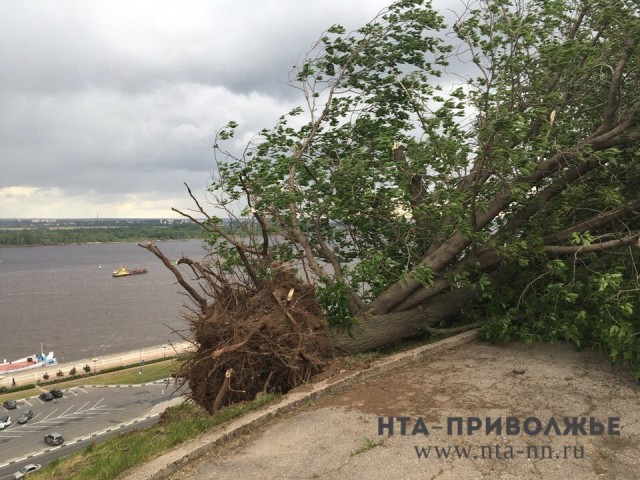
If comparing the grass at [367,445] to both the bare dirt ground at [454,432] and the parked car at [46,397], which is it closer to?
the bare dirt ground at [454,432]

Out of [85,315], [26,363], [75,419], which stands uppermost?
[85,315]

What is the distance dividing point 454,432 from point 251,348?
2167 mm

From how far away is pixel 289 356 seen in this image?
5.04m

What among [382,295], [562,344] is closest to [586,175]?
[562,344]

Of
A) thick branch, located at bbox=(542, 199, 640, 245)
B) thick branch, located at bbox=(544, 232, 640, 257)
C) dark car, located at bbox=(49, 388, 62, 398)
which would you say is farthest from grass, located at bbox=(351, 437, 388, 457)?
dark car, located at bbox=(49, 388, 62, 398)

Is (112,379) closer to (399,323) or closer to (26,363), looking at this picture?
(26,363)

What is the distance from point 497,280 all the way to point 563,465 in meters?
3.76

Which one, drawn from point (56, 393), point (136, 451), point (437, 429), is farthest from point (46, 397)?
point (437, 429)

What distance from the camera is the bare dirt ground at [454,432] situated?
3.34 meters

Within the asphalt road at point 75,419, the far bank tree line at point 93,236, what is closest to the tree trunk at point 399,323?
the asphalt road at point 75,419

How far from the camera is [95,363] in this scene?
3706 cm

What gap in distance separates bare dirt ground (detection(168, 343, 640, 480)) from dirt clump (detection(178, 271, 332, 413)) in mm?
642

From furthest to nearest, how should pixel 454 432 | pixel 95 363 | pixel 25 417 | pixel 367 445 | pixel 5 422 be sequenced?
pixel 95 363
pixel 25 417
pixel 5 422
pixel 454 432
pixel 367 445

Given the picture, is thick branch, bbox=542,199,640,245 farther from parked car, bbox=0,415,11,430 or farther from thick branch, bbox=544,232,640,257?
parked car, bbox=0,415,11,430
